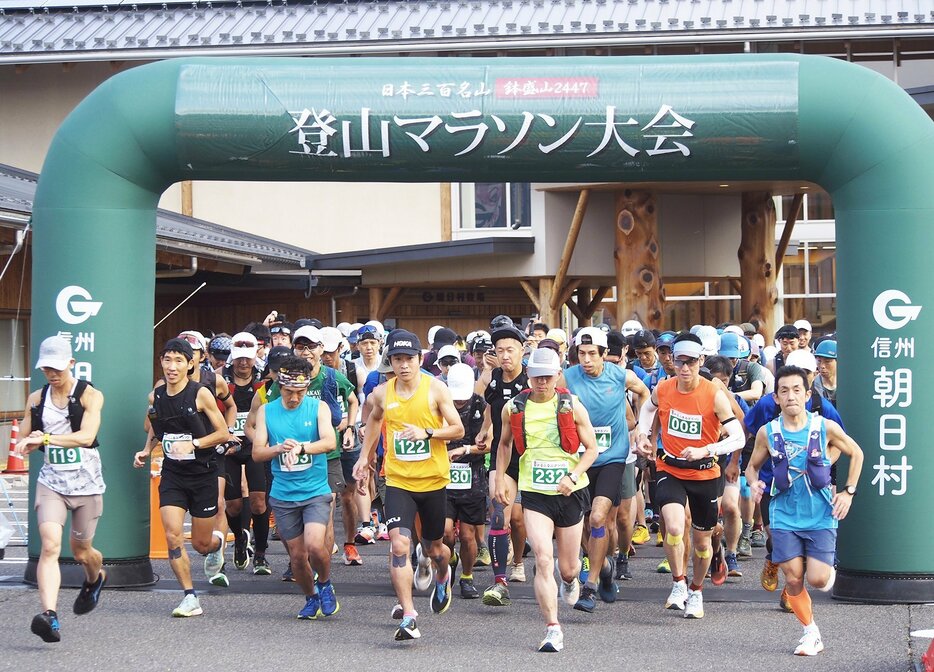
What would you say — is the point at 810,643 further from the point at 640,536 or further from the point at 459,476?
the point at 640,536

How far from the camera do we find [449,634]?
28.2ft

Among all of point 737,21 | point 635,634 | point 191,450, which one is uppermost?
point 737,21

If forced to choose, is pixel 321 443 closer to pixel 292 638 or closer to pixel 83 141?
pixel 292 638

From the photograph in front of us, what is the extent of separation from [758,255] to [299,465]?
12.3 metres

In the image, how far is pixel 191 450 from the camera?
30.1ft

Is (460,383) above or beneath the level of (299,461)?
above

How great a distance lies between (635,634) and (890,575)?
6.70 ft

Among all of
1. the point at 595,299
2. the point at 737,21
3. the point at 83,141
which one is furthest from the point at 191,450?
the point at 595,299

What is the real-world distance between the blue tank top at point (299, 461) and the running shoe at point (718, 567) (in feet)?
9.68

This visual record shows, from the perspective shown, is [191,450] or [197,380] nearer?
[191,450]

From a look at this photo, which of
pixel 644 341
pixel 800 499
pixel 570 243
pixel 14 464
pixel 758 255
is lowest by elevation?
pixel 14 464

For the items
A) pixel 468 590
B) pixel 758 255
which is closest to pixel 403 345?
pixel 468 590

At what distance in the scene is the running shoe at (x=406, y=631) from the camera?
8281 millimetres

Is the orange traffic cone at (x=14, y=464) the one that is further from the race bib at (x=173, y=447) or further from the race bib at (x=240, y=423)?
the race bib at (x=173, y=447)
